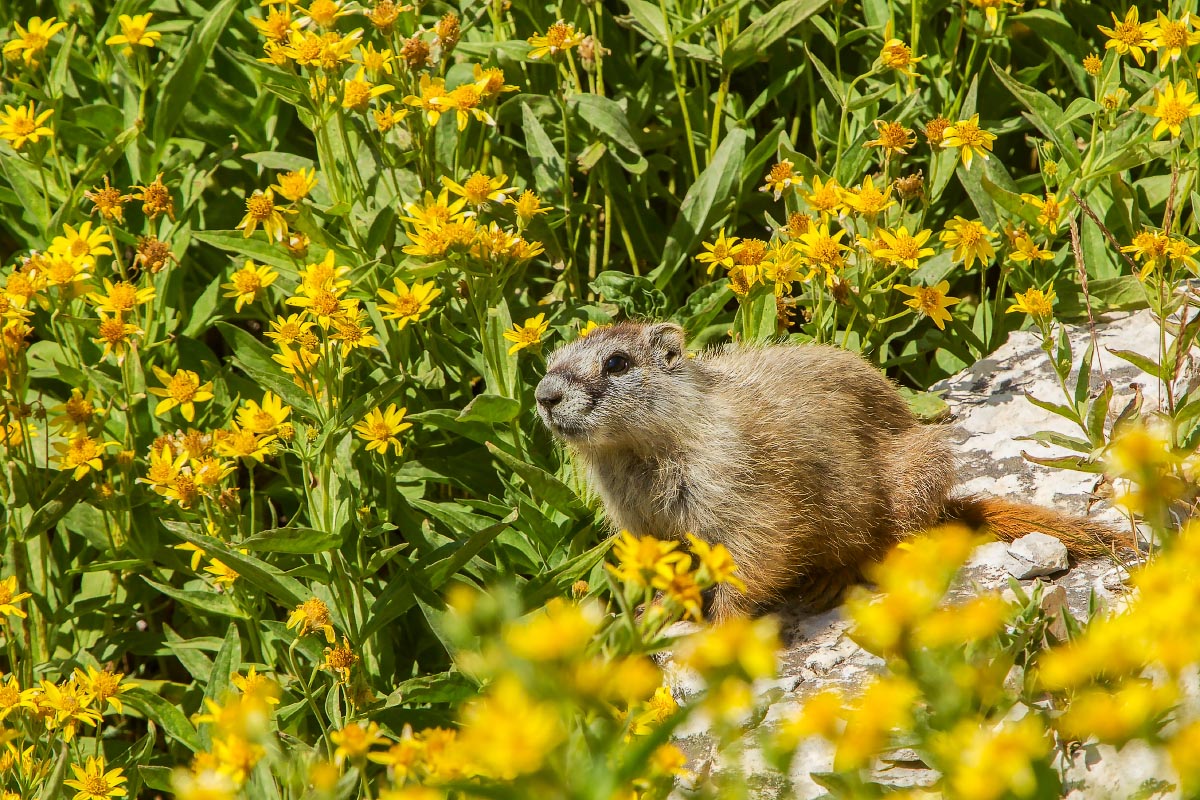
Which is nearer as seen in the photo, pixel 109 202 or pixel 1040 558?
pixel 1040 558

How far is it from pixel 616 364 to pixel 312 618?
4.71 feet

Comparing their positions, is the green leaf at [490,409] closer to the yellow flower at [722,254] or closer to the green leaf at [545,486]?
the green leaf at [545,486]

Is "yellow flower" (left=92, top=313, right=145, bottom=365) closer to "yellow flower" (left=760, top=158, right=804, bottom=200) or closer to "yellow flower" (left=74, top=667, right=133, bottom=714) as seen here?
"yellow flower" (left=74, top=667, right=133, bottom=714)

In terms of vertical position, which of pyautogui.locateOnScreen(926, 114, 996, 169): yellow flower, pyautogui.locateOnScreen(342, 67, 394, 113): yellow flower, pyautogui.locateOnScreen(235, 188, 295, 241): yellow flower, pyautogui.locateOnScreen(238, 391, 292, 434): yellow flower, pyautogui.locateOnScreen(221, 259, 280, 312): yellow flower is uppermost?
pyautogui.locateOnScreen(342, 67, 394, 113): yellow flower

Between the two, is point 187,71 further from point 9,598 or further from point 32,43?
point 9,598

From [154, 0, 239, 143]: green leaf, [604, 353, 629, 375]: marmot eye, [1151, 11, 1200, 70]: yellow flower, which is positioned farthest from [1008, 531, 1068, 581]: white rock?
[154, 0, 239, 143]: green leaf

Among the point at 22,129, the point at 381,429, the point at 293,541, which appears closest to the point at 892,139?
the point at 381,429

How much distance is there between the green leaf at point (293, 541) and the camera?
144 inches

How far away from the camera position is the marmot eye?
4.45 m

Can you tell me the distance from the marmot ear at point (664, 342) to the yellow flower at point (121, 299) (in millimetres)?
1797

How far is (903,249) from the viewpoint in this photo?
4434mm

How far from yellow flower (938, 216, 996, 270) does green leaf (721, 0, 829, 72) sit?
1.14 m

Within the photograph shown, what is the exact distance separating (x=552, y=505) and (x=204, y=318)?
5.52ft

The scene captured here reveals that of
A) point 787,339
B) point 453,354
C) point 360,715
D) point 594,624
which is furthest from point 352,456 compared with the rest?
point 594,624
